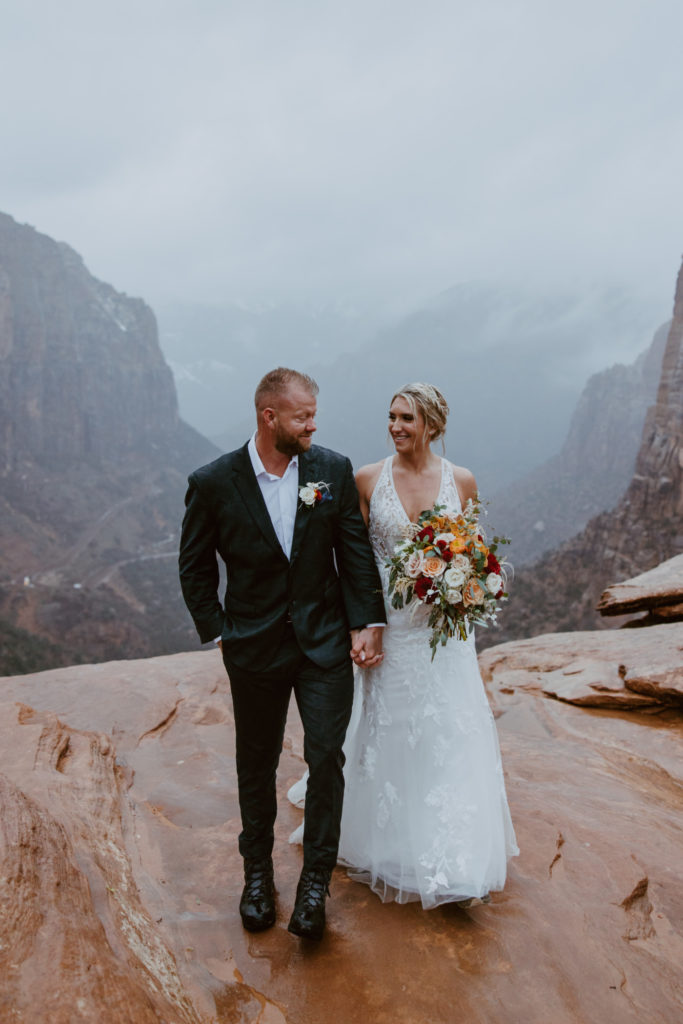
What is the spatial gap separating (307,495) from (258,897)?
209 cm

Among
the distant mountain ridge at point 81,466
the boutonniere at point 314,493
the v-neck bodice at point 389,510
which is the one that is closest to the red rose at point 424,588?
the v-neck bodice at point 389,510

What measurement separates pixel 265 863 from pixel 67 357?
155m

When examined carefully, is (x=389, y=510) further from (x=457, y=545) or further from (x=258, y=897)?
(x=258, y=897)

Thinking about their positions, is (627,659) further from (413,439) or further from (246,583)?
(246,583)

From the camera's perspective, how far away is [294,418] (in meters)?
3.30

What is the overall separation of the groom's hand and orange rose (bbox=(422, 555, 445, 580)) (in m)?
0.42

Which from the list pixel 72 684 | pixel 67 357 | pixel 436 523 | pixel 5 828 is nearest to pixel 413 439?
pixel 436 523

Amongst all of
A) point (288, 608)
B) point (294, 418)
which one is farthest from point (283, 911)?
point (294, 418)

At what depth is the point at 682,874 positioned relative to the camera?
407 cm

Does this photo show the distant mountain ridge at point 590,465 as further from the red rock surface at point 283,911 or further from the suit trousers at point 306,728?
the suit trousers at point 306,728

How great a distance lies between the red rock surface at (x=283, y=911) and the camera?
273 cm

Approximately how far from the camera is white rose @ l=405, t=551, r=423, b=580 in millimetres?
3623

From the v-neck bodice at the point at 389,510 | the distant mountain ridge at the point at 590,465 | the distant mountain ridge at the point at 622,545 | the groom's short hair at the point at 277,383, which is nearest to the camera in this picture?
the groom's short hair at the point at 277,383

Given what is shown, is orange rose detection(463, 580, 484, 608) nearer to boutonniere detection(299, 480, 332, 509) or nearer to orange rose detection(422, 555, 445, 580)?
orange rose detection(422, 555, 445, 580)
